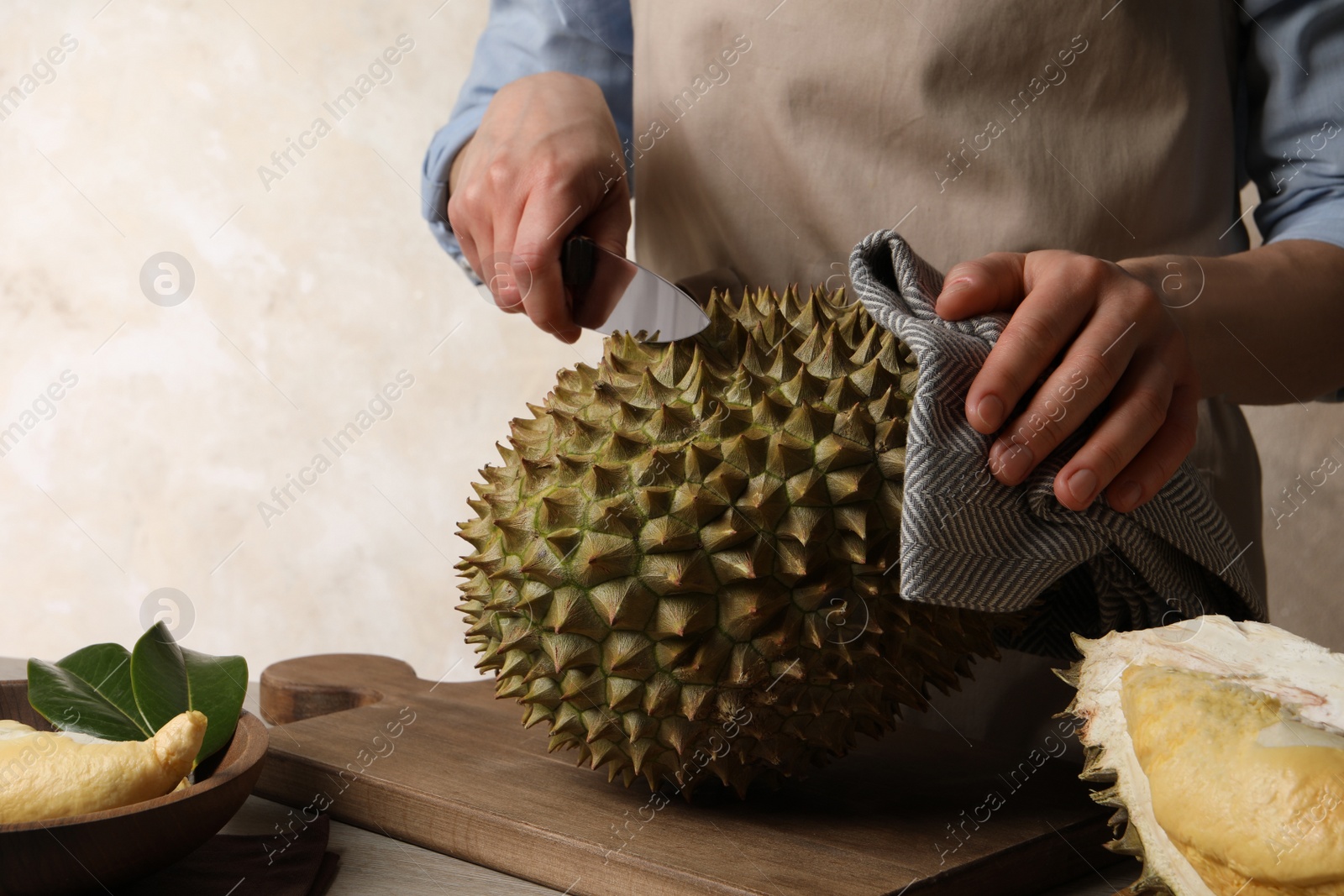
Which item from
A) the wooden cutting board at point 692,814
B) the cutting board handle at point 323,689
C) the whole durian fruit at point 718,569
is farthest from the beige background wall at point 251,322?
the whole durian fruit at point 718,569

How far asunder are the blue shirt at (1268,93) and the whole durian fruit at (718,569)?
421mm

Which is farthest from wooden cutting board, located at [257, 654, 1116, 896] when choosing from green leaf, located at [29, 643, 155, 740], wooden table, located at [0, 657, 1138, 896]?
green leaf, located at [29, 643, 155, 740]

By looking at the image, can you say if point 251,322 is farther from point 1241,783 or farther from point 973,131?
point 1241,783

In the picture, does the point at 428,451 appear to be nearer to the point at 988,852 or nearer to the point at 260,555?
the point at 260,555

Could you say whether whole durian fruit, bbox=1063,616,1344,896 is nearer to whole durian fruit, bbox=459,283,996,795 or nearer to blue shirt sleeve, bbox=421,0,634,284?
whole durian fruit, bbox=459,283,996,795

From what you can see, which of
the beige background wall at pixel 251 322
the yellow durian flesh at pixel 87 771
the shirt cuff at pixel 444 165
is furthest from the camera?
the beige background wall at pixel 251 322

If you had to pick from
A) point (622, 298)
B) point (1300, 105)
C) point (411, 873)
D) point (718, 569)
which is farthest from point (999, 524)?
point (1300, 105)

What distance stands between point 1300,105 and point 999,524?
1.65 ft

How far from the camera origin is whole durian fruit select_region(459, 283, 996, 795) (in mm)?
633

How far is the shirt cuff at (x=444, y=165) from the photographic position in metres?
1.01

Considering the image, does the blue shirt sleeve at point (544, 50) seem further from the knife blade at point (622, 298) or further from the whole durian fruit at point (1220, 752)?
→ the whole durian fruit at point (1220, 752)

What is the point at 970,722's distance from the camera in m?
Answer: 0.94

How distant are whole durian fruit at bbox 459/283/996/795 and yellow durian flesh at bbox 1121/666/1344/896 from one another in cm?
17

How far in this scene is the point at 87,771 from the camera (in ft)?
1.80
